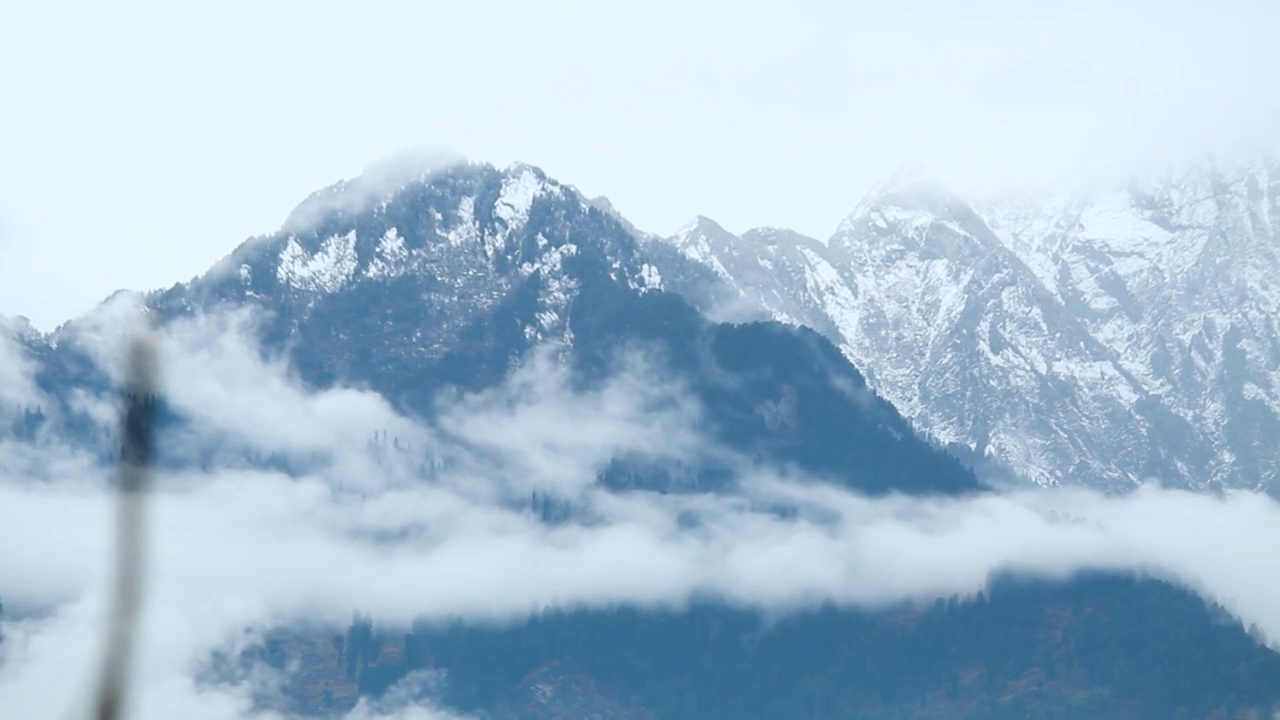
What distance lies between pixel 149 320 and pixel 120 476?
3.74ft

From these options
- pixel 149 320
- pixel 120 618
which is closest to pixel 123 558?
pixel 120 618

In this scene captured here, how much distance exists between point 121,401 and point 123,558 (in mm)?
1124

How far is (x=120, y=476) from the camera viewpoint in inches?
643

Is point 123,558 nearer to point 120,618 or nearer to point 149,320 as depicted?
point 120,618

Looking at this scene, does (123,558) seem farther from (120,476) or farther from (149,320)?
(149,320)

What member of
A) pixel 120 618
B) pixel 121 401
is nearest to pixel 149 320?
pixel 121 401

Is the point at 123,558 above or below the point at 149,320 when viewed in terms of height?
below

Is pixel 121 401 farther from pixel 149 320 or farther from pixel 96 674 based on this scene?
pixel 96 674

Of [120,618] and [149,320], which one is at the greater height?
[149,320]

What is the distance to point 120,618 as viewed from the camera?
53.2 feet

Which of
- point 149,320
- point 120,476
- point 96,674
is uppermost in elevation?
point 149,320

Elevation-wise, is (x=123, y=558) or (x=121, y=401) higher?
(x=121, y=401)

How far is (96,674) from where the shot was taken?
1630cm

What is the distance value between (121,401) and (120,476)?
0.60 meters
